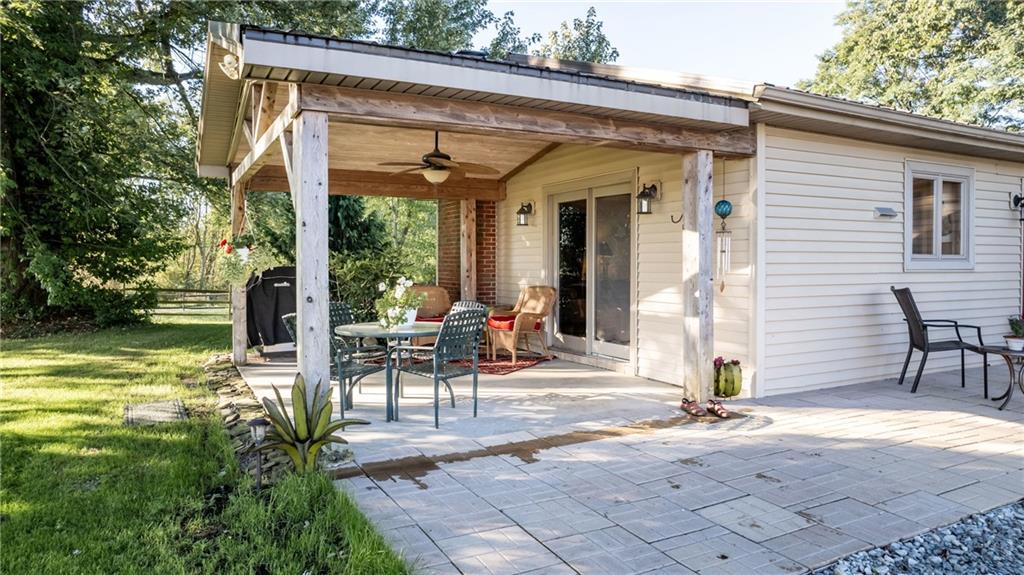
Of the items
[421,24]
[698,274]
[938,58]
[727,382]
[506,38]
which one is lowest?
[727,382]

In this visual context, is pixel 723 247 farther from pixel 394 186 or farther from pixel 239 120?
pixel 394 186

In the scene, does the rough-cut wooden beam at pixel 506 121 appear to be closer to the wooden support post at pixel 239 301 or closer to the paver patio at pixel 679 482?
the paver patio at pixel 679 482

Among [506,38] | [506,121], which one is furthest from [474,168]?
[506,38]

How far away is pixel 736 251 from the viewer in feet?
17.8

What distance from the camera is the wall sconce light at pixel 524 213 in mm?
8070

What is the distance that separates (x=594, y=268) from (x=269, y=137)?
382cm

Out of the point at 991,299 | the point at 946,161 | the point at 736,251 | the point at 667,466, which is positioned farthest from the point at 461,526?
the point at 991,299

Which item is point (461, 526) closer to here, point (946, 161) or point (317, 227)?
point (317, 227)

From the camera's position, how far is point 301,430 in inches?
131

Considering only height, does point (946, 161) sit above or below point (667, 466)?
above

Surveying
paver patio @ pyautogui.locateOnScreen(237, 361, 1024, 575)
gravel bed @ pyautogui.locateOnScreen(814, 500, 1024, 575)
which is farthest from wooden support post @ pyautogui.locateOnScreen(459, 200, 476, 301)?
gravel bed @ pyautogui.locateOnScreen(814, 500, 1024, 575)

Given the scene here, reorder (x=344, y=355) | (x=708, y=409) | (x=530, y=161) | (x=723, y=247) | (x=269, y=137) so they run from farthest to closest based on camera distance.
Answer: (x=530, y=161) → (x=723, y=247) → (x=344, y=355) → (x=708, y=409) → (x=269, y=137)

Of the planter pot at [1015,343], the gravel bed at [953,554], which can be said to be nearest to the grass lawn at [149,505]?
the gravel bed at [953,554]

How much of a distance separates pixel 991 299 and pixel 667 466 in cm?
585
